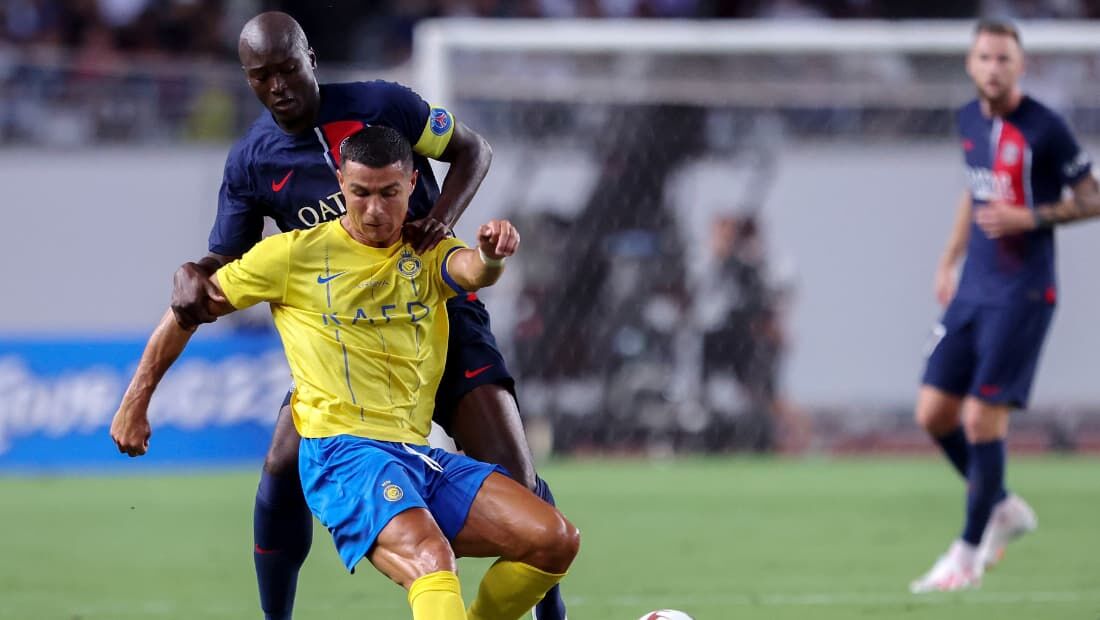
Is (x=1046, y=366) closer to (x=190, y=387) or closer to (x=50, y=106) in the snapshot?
(x=190, y=387)

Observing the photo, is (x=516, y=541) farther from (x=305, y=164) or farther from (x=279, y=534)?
(x=305, y=164)

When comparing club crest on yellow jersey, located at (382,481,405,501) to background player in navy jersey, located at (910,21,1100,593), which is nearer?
club crest on yellow jersey, located at (382,481,405,501)

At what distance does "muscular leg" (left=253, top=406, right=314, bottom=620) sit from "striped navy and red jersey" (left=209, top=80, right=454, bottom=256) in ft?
1.95

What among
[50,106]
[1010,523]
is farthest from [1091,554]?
[50,106]

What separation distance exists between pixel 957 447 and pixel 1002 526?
1.45 feet

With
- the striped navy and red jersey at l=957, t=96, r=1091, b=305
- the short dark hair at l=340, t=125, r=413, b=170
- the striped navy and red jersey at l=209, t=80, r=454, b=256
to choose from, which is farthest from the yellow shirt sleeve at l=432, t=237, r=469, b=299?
the striped navy and red jersey at l=957, t=96, r=1091, b=305

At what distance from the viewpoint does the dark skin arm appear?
185 inches

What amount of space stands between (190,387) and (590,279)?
322cm

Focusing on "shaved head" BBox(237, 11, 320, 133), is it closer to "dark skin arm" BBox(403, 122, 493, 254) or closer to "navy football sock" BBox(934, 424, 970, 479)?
"dark skin arm" BBox(403, 122, 493, 254)

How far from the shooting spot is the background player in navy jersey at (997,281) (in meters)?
6.97

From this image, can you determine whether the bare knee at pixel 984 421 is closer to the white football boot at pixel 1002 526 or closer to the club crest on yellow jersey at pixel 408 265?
the white football boot at pixel 1002 526

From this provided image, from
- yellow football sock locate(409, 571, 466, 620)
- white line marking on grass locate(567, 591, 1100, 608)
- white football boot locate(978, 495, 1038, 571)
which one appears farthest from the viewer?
white football boot locate(978, 495, 1038, 571)

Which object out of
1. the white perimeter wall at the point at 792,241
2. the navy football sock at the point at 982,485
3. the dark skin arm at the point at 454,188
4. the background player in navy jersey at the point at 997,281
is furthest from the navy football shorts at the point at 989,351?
the white perimeter wall at the point at 792,241

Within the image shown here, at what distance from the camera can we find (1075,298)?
43.5 ft
